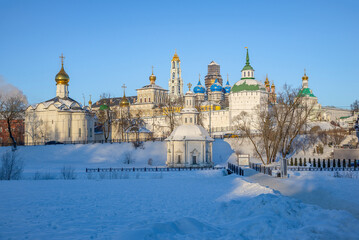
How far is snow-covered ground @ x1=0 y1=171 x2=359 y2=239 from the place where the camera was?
9.80 m

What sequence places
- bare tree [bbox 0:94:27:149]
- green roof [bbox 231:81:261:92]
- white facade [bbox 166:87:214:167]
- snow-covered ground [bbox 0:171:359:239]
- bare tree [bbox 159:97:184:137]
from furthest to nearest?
1. green roof [bbox 231:81:261:92]
2. bare tree [bbox 159:97:184:137]
3. bare tree [bbox 0:94:27:149]
4. white facade [bbox 166:87:214:167]
5. snow-covered ground [bbox 0:171:359:239]

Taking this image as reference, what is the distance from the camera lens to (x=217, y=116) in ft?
247

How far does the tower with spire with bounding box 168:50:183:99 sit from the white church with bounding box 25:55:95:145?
49980mm

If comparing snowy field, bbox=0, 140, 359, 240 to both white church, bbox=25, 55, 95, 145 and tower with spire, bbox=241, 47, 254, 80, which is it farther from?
tower with spire, bbox=241, 47, 254, 80

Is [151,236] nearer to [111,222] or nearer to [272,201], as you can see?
[111,222]

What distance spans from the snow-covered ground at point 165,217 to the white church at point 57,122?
31258mm

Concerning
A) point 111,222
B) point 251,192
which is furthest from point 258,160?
point 111,222

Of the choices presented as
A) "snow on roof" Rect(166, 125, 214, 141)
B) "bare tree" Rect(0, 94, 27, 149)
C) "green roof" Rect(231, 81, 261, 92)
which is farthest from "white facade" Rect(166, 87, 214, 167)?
"green roof" Rect(231, 81, 261, 92)

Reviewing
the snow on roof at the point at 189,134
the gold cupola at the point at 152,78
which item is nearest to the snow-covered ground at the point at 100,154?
the snow on roof at the point at 189,134

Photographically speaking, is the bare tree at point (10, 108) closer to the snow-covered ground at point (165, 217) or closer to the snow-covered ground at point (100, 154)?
the snow-covered ground at point (100, 154)

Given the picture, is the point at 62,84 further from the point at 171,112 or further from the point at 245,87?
the point at 245,87

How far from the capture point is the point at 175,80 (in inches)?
3915

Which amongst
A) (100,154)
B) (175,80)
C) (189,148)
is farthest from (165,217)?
(175,80)

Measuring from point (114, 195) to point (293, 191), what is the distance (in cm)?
754
